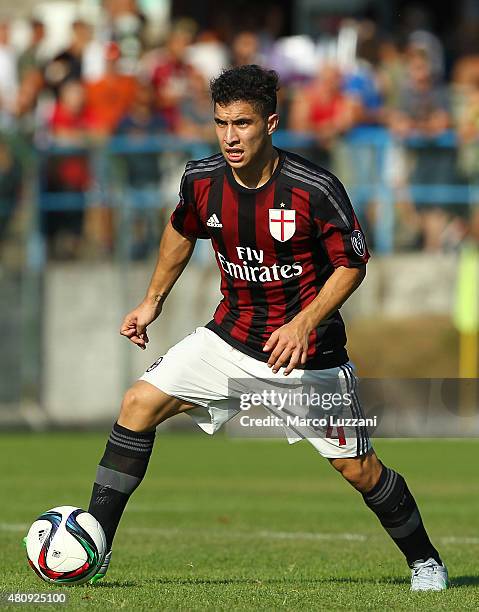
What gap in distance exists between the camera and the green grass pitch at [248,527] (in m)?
6.91

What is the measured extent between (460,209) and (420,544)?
11.7 meters

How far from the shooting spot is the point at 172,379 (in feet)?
23.5

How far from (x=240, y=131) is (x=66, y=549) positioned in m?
2.11

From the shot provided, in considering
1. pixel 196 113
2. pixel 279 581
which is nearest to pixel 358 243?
pixel 279 581

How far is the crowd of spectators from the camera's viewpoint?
18.7 metres

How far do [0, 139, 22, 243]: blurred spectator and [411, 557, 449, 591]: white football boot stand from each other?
508 inches

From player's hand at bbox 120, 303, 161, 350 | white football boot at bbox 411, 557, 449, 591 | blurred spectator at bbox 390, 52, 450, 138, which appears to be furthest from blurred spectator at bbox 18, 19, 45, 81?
white football boot at bbox 411, 557, 449, 591

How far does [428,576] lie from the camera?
Answer: 285 inches

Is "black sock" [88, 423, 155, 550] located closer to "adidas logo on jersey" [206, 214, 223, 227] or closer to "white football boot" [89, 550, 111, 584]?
"white football boot" [89, 550, 111, 584]

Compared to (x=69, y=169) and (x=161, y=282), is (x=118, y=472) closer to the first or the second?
(x=161, y=282)

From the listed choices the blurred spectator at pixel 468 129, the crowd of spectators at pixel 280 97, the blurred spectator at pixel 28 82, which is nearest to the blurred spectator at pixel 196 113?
the crowd of spectators at pixel 280 97

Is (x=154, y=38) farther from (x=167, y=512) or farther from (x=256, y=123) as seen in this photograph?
(x=256, y=123)

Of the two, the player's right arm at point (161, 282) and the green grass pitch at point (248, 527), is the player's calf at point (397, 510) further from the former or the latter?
the player's right arm at point (161, 282)

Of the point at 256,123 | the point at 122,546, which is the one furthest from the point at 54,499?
the point at 256,123
